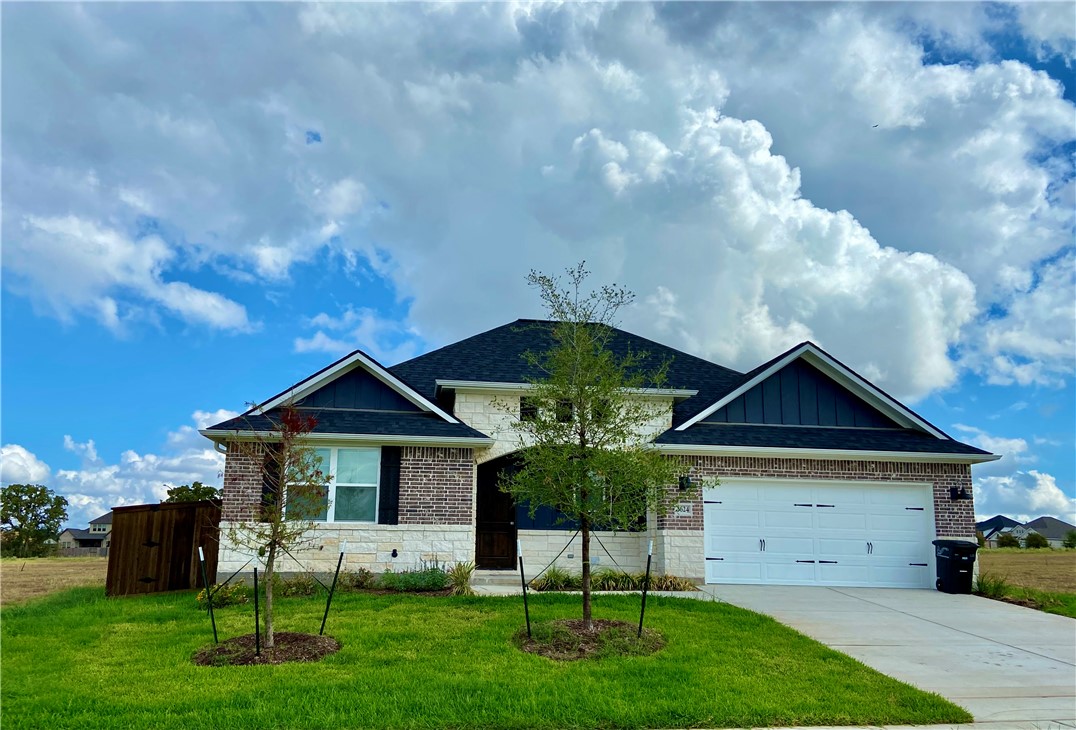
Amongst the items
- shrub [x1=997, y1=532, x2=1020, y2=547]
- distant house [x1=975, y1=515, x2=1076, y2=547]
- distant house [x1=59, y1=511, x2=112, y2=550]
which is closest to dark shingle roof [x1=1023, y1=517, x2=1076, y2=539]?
distant house [x1=975, y1=515, x2=1076, y2=547]

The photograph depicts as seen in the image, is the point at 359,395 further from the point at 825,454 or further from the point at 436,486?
the point at 825,454

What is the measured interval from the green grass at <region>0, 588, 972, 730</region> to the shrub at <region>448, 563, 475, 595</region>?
2405 millimetres

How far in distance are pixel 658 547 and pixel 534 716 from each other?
9.38 meters

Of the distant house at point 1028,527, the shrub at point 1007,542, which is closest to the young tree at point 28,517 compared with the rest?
the shrub at point 1007,542

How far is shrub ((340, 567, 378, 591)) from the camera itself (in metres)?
14.1

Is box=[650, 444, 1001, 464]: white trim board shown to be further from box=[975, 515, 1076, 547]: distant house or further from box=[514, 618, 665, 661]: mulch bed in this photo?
box=[975, 515, 1076, 547]: distant house

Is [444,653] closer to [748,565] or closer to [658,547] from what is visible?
[658,547]

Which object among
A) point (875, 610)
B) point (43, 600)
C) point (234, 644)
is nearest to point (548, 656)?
point (234, 644)

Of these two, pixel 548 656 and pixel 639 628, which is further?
pixel 639 628

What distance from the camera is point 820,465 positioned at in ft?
53.0

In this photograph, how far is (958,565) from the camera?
50.2 ft

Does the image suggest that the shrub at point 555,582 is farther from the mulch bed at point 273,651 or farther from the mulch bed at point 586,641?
the mulch bed at point 273,651

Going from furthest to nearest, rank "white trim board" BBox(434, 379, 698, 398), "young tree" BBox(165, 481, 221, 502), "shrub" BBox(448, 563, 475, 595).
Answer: "young tree" BBox(165, 481, 221, 502)
"white trim board" BBox(434, 379, 698, 398)
"shrub" BBox(448, 563, 475, 595)

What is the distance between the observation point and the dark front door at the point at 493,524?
17.2 metres
